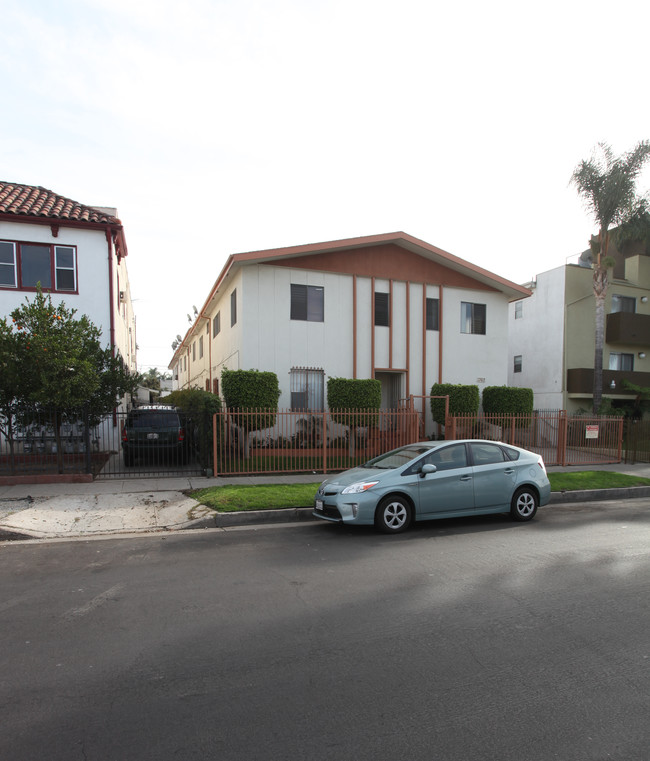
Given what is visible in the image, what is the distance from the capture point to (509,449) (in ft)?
28.3

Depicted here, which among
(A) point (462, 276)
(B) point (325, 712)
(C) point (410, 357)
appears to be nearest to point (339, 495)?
(B) point (325, 712)

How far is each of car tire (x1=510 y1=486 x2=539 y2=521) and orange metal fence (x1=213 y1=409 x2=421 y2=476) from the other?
5.34 m

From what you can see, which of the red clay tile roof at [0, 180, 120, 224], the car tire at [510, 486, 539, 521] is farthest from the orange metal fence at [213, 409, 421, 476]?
the red clay tile roof at [0, 180, 120, 224]

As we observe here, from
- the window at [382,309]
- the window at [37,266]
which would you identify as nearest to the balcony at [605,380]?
the window at [382,309]

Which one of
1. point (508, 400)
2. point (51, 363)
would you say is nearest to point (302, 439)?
point (51, 363)

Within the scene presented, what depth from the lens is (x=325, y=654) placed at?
3.70 metres

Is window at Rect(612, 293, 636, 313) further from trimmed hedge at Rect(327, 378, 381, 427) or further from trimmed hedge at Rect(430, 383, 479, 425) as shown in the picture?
trimmed hedge at Rect(327, 378, 381, 427)

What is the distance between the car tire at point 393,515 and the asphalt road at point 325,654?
765 mm

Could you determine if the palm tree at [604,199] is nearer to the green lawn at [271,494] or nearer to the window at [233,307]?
the green lawn at [271,494]

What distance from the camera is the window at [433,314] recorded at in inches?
742

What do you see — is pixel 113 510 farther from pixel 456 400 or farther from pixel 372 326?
pixel 456 400

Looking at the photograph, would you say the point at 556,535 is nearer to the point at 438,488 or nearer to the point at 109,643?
the point at 438,488

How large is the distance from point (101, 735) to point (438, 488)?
578 centimetres

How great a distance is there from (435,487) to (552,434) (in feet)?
32.6
